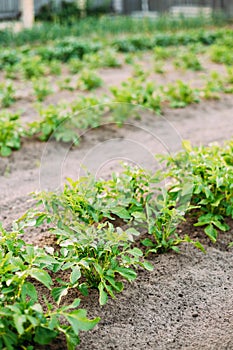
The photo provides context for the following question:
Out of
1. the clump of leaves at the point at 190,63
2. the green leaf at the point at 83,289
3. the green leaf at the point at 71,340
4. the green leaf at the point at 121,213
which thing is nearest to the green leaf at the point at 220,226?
the green leaf at the point at 121,213

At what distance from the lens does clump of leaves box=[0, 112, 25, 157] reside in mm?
4293

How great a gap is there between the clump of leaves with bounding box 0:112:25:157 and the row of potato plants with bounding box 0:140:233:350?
3.97 feet

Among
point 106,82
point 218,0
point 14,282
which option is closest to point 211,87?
point 106,82

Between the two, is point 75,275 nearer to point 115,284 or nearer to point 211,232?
point 115,284

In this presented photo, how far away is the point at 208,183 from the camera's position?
3283 millimetres

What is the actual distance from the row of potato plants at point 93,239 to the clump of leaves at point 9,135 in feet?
3.97

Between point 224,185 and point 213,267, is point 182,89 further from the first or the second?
point 213,267

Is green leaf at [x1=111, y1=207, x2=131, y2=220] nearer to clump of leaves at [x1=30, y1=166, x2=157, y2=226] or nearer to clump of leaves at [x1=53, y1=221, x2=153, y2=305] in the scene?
clump of leaves at [x1=30, y1=166, x2=157, y2=226]

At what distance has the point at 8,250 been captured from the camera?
99.3 inches

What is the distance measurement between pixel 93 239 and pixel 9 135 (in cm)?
202

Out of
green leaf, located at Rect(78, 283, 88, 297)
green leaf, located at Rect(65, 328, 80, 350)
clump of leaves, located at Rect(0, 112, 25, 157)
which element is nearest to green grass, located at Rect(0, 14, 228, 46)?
clump of leaves, located at Rect(0, 112, 25, 157)

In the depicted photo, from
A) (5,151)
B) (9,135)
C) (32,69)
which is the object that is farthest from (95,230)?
(32,69)

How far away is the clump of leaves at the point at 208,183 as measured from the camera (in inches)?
122

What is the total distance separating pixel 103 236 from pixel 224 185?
849 millimetres
